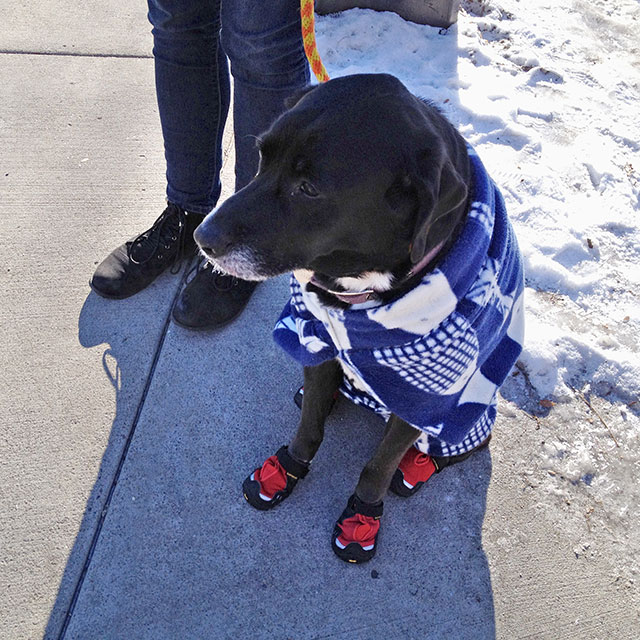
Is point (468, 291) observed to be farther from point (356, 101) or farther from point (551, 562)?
point (551, 562)

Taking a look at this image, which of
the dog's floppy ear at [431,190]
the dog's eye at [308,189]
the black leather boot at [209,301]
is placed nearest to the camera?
the dog's floppy ear at [431,190]

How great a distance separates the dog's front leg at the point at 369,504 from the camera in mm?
1737

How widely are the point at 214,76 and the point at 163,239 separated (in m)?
0.72

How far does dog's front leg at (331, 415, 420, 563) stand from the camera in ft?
5.70

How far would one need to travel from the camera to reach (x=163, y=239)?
8.30ft

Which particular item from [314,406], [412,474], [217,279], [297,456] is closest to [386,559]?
[412,474]

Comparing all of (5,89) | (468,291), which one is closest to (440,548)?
(468,291)

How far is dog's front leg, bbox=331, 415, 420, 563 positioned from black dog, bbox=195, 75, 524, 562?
494mm

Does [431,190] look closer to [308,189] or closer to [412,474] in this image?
[308,189]

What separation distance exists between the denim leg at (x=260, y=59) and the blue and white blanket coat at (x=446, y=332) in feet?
2.67

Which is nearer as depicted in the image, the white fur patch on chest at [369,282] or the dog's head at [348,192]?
the dog's head at [348,192]

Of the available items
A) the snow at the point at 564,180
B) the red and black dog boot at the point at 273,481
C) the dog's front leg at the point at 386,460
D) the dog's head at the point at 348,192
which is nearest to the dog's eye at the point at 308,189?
the dog's head at the point at 348,192

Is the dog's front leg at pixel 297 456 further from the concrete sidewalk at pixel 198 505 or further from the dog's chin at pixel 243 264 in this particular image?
the dog's chin at pixel 243 264

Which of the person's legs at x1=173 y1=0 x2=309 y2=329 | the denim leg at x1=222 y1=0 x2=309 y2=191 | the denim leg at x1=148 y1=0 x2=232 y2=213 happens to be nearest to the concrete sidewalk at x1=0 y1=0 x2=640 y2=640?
the person's legs at x1=173 y1=0 x2=309 y2=329
